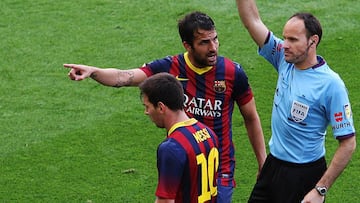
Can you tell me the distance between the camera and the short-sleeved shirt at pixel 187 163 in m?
4.91

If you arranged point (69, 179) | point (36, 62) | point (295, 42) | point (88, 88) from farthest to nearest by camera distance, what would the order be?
point (36, 62) < point (88, 88) < point (69, 179) < point (295, 42)

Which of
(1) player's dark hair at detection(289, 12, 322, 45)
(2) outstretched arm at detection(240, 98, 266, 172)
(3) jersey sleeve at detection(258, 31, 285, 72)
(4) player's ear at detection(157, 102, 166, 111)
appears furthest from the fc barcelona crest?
(4) player's ear at detection(157, 102, 166, 111)

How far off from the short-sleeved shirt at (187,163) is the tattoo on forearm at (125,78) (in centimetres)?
118

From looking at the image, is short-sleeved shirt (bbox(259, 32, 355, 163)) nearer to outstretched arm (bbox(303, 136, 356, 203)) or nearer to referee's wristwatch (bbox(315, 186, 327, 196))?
outstretched arm (bbox(303, 136, 356, 203))

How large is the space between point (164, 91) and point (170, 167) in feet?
1.46

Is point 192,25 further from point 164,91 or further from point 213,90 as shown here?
point 164,91

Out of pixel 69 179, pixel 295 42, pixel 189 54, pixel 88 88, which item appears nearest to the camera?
pixel 295 42

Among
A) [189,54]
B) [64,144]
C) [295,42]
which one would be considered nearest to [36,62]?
[64,144]

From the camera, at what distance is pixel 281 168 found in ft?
19.7

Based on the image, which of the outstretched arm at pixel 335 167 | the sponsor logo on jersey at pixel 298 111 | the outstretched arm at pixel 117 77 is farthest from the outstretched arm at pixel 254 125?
the outstretched arm at pixel 335 167

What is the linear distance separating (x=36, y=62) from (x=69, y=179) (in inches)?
123

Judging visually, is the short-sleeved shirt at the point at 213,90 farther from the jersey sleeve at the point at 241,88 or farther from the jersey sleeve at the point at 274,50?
the jersey sleeve at the point at 274,50

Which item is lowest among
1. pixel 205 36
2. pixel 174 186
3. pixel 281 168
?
pixel 281 168

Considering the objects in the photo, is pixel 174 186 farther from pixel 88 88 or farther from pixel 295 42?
pixel 88 88
